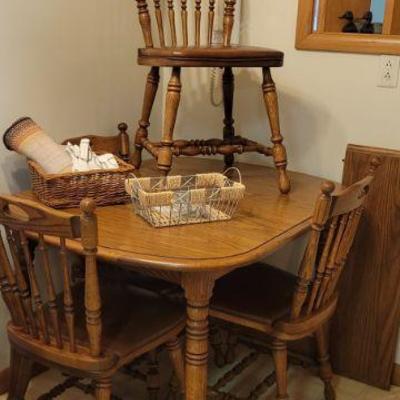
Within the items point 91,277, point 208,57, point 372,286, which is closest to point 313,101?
point 208,57

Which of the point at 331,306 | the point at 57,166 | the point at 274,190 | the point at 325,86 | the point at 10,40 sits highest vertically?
the point at 10,40

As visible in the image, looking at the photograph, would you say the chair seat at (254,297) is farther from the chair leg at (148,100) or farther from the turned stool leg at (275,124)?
the chair leg at (148,100)

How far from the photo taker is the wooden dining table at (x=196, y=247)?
1.34 metres

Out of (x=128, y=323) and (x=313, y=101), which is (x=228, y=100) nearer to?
(x=313, y=101)

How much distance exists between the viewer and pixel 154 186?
5.41 feet

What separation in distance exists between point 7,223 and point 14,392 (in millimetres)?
594

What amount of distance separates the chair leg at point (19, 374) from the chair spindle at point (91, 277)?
1.08 ft

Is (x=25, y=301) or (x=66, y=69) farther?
(x=66, y=69)

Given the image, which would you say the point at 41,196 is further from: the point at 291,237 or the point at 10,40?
the point at 291,237

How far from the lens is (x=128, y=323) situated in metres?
1.58

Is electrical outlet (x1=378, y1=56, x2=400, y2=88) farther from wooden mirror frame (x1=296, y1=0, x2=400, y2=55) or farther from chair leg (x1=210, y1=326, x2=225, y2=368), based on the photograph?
chair leg (x1=210, y1=326, x2=225, y2=368)

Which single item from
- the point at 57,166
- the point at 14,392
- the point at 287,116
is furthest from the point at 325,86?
the point at 14,392

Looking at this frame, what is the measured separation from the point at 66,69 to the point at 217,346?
3.84ft

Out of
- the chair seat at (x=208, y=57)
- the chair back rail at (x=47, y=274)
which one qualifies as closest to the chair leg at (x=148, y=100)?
the chair seat at (x=208, y=57)
